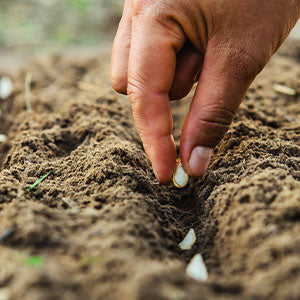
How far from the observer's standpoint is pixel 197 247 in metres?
1.19

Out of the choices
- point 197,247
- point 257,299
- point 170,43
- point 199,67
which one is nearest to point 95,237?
point 197,247

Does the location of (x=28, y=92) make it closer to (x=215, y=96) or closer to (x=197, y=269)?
(x=215, y=96)

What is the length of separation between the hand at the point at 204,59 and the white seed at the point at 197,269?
415 millimetres

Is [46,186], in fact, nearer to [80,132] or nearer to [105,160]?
[105,160]

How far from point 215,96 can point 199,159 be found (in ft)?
0.85

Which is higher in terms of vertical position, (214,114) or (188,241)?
(214,114)

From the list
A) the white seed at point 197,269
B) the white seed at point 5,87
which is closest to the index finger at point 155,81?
the white seed at point 197,269

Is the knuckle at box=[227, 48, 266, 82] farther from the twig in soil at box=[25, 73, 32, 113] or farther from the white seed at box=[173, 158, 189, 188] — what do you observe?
the twig in soil at box=[25, 73, 32, 113]

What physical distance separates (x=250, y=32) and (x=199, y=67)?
1.04ft

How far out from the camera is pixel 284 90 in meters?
2.29

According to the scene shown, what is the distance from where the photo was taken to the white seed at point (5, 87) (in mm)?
2572

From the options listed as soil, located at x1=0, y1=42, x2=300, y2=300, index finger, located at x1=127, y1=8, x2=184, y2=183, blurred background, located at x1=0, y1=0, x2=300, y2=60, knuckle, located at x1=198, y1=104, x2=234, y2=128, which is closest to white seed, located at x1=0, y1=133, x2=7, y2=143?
soil, located at x1=0, y1=42, x2=300, y2=300

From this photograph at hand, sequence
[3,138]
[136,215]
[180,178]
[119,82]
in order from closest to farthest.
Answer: [136,215] → [180,178] → [119,82] → [3,138]

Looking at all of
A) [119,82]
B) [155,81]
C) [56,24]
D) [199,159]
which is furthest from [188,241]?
[56,24]
